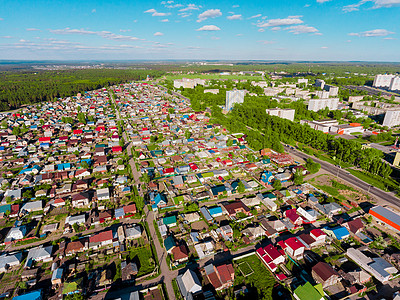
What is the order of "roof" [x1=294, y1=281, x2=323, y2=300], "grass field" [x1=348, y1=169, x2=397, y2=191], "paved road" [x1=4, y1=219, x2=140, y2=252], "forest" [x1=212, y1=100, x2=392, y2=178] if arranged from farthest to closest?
"forest" [x1=212, y1=100, x2=392, y2=178] < "grass field" [x1=348, y1=169, x2=397, y2=191] < "paved road" [x1=4, y1=219, x2=140, y2=252] < "roof" [x1=294, y1=281, x2=323, y2=300]

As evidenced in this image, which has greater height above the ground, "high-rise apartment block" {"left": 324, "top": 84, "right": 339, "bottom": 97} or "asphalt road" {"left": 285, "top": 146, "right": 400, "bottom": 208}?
"high-rise apartment block" {"left": 324, "top": 84, "right": 339, "bottom": 97}

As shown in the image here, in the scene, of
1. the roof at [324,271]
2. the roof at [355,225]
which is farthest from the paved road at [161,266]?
the roof at [355,225]

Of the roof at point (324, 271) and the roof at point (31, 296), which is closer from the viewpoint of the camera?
the roof at point (31, 296)

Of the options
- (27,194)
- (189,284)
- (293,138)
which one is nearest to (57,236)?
(27,194)

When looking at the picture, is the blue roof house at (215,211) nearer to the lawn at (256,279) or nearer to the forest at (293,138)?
the lawn at (256,279)

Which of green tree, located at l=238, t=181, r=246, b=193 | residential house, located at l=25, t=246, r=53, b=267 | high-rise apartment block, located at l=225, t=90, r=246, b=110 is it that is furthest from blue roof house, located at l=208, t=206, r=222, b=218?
high-rise apartment block, located at l=225, t=90, r=246, b=110

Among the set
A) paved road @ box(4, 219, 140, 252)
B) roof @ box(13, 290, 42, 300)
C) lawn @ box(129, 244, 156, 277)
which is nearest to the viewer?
roof @ box(13, 290, 42, 300)

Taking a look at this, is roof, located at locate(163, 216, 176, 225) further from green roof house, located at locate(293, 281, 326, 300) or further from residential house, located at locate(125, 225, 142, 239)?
green roof house, located at locate(293, 281, 326, 300)
